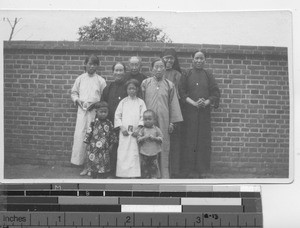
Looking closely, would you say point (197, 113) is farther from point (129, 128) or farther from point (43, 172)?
point (43, 172)

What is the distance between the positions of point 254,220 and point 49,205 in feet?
2.81

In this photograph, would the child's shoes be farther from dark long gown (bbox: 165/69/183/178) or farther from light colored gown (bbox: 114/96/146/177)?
dark long gown (bbox: 165/69/183/178)

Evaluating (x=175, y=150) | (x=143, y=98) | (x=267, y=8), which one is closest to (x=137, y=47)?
(x=143, y=98)

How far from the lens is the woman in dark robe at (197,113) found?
252 centimetres

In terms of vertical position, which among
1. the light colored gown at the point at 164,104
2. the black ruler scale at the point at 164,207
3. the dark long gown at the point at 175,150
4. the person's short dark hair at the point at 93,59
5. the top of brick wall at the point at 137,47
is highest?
the top of brick wall at the point at 137,47

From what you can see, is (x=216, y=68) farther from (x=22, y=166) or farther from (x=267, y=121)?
(x=22, y=166)

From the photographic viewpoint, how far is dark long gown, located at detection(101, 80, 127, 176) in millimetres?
2539

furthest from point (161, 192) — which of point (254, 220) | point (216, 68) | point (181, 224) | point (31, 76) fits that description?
point (31, 76)

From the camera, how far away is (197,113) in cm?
253

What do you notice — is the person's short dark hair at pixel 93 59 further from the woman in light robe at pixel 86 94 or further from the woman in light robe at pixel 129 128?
the woman in light robe at pixel 129 128

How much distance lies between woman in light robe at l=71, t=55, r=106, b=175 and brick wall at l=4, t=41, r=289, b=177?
23mm

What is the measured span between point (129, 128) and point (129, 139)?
0.15ft

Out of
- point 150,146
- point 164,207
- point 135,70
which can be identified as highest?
point 135,70

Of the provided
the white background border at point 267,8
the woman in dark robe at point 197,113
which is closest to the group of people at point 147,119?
the woman in dark robe at point 197,113
